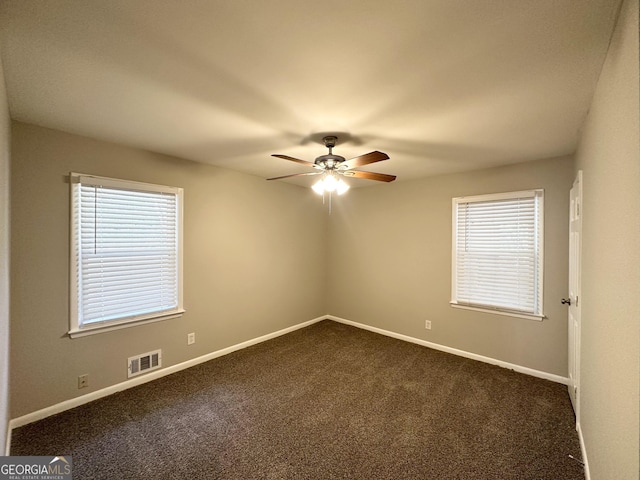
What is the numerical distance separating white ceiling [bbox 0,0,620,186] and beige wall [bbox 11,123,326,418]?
314 millimetres

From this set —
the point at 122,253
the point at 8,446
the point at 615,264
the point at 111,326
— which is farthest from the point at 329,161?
the point at 8,446

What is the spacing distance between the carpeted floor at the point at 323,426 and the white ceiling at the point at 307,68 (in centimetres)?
244

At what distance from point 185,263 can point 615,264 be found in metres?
3.49

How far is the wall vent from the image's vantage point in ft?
9.14

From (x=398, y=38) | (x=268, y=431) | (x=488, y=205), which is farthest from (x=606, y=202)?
(x=268, y=431)

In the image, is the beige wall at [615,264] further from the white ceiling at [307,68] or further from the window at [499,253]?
the window at [499,253]

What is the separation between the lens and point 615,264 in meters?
1.14

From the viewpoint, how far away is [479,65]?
1458 millimetres

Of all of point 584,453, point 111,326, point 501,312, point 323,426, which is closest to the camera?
point 584,453

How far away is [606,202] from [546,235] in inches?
79.8

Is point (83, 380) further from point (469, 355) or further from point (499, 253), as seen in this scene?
point (499, 253)

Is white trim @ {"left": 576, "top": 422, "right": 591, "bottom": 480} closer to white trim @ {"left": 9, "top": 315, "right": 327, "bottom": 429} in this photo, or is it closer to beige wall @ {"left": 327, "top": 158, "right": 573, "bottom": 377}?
beige wall @ {"left": 327, "top": 158, "right": 573, "bottom": 377}

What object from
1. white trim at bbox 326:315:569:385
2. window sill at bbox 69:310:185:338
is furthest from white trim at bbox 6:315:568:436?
window sill at bbox 69:310:185:338

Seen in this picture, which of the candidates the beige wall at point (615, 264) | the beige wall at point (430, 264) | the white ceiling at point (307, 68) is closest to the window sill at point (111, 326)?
the white ceiling at point (307, 68)
